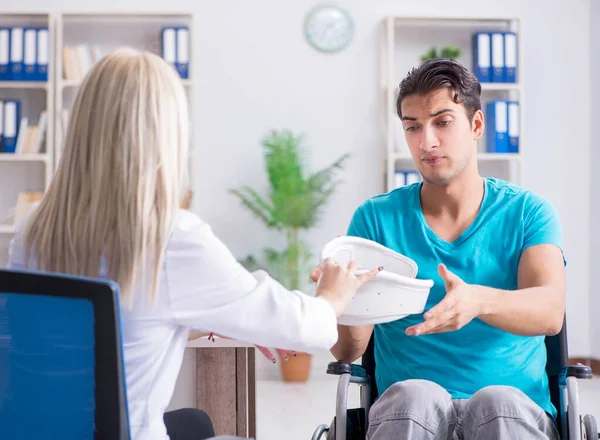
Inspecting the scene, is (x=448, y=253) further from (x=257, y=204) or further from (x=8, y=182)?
(x=8, y=182)

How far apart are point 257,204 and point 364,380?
3575mm

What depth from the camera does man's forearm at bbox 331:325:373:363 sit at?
6.23 feet

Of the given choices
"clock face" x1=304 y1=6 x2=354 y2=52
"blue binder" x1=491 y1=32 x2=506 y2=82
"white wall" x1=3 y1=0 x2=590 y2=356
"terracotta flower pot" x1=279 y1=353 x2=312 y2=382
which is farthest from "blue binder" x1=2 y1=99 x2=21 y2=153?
"blue binder" x1=491 y1=32 x2=506 y2=82

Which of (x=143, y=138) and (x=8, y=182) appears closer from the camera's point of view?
(x=143, y=138)

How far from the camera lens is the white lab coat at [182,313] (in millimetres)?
1179

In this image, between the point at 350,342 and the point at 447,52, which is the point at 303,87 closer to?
the point at 447,52

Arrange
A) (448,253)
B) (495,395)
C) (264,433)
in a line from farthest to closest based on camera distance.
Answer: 1. (264,433)
2. (448,253)
3. (495,395)

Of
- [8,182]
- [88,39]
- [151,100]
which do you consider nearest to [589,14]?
[88,39]

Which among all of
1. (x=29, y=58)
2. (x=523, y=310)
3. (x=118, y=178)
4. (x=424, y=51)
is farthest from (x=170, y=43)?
(x=118, y=178)

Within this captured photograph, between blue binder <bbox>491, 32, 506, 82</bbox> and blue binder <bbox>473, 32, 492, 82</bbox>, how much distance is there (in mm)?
25

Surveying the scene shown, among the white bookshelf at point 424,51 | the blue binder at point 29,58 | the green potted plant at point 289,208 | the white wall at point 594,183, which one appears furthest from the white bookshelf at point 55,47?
the white wall at point 594,183

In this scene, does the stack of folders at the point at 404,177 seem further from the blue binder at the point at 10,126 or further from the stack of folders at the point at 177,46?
the blue binder at the point at 10,126

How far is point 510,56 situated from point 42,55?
9.64ft

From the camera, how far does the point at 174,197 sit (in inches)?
47.2
